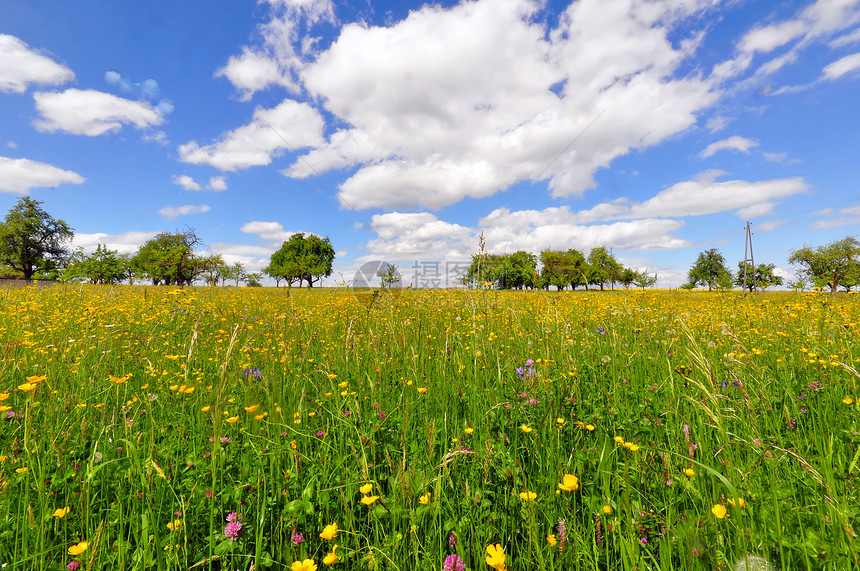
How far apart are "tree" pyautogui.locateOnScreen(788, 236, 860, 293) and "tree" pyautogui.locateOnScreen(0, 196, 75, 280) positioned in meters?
125

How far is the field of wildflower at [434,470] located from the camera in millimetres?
1270

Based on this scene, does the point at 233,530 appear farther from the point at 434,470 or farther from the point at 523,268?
the point at 523,268

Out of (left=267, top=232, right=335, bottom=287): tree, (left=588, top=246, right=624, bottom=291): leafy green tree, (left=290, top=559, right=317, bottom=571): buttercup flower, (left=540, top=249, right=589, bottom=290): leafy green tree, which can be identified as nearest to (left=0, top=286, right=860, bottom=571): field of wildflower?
(left=290, top=559, right=317, bottom=571): buttercup flower

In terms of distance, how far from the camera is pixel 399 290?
7.24 meters

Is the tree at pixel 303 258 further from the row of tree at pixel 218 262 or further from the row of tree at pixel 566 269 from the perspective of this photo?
the row of tree at pixel 566 269

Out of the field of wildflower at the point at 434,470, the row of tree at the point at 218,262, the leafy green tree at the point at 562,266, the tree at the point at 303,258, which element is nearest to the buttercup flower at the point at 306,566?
the field of wildflower at the point at 434,470

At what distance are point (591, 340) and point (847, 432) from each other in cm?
205

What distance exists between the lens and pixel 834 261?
58750 millimetres

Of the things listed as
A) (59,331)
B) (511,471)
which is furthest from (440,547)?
(59,331)

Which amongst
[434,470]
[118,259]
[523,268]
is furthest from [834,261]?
[118,259]

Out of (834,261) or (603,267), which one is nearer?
(834,261)

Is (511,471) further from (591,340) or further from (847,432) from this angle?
(591,340)

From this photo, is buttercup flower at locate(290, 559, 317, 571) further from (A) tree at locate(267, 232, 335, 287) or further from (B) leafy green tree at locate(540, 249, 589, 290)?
(B) leafy green tree at locate(540, 249, 589, 290)

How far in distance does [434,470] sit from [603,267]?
101126 mm
